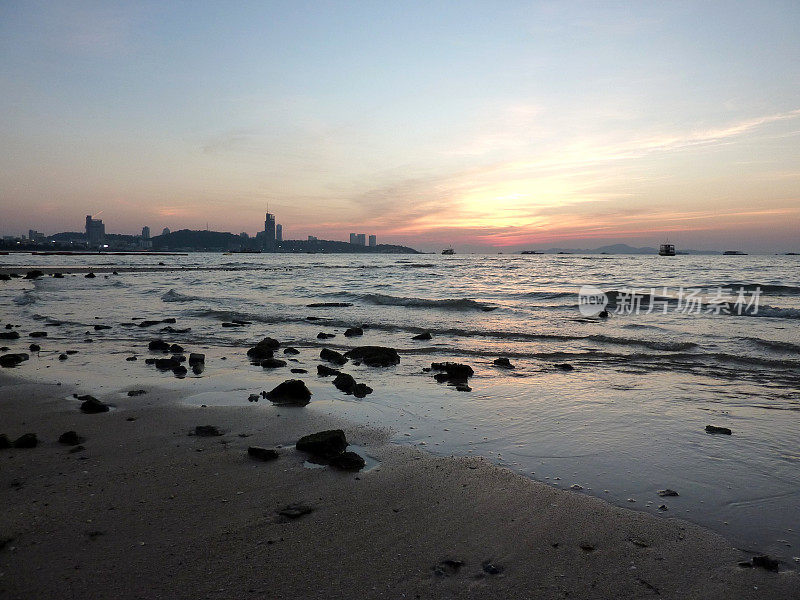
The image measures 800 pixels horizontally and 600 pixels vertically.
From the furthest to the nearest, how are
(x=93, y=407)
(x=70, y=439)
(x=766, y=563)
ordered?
(x=93, y=407) → (x=70, y=439) → (x=766, y=563)

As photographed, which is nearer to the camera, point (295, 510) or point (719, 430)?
point (295, 510)

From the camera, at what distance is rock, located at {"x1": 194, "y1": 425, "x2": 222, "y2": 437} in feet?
19.1

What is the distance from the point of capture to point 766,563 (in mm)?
3340

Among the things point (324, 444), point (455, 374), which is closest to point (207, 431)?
point (324, 444)

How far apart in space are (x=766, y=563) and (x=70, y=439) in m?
6.65

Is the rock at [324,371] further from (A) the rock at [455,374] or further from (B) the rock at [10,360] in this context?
(B) the rock at [10,360]

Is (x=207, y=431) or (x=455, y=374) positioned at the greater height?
(x=455, y=374)

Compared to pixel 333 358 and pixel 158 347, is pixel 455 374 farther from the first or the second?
pixel 158 347

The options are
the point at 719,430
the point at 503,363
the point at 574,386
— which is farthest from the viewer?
the point at 503,363

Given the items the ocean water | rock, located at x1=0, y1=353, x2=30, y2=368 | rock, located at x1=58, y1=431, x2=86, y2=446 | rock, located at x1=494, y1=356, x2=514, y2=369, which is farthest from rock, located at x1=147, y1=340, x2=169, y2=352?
rock, located at x1=494, y1=356, x2=514, y2=369

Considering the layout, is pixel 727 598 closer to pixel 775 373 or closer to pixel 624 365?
pixel 624 365

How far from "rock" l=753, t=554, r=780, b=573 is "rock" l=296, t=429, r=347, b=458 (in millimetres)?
3665

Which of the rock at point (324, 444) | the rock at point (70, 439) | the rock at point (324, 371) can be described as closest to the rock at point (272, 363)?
→ the rock at point (324, 371)

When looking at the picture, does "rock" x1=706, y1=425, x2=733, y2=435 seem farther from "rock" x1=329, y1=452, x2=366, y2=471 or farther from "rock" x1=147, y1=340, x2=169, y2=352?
"rock" x1=147, y1=340, x2=169, y2=352
